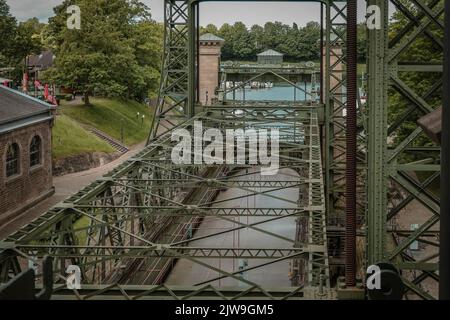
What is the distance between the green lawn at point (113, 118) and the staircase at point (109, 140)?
1.25 meters

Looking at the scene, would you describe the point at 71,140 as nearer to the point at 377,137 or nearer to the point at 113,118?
the point at 113,118

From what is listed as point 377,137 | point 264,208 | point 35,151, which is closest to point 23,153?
point 35,151

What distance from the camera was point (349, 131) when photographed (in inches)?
287

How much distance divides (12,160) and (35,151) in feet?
9.52

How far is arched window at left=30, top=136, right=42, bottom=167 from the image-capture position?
3312 cm

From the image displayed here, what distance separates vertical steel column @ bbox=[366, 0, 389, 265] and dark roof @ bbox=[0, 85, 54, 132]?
23.9 meters

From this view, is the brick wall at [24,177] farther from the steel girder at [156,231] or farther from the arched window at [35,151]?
the steel girder at [156,231]

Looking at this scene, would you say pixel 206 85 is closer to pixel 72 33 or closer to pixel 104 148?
pixel 104 148

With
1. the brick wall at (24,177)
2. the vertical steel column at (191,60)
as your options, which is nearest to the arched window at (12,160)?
the brick wall at (24,177)

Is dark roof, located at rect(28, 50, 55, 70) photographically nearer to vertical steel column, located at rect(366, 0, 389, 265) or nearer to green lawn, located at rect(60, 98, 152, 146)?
green lawn, located at rect(60, 98, 152, 146)

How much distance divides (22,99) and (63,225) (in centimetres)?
2292

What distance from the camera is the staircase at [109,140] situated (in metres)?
50.7

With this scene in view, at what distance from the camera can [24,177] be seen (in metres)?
31.7
